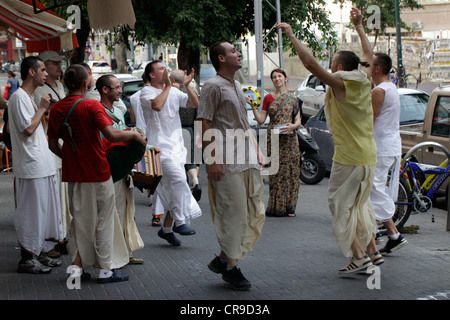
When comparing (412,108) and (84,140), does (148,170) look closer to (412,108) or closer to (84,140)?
(84,140)

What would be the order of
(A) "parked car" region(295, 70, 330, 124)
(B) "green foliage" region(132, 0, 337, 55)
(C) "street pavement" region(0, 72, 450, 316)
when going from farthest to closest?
(A) "parked car" region(295, 70, 330, 124)
(B) "green foliage" region(132, 0, 337, 55)
(C) "street pavement" region(0, 72, 450, 316)

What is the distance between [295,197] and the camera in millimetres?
9461

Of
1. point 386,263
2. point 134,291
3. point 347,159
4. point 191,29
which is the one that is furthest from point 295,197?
point 191,29

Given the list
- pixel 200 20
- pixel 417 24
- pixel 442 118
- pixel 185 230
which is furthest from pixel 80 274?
pixel 417 24

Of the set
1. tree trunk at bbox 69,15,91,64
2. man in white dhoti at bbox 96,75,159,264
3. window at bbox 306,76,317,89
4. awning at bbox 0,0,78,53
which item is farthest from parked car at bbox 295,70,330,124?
man in white dhoti at bbox 96,75,159,264

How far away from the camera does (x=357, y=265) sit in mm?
5980

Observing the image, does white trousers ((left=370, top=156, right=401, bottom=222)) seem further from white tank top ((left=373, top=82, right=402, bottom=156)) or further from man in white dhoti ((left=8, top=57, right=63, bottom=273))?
man in white dhoti ((left=8, top=57, right=63, bottom=273))

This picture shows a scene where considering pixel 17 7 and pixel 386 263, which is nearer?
pixel 386 263

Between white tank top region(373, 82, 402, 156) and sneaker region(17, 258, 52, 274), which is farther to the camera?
white tank top region(373, 82, 402, 156)

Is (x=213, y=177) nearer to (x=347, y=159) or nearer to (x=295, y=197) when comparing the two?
(x=347, y=159)

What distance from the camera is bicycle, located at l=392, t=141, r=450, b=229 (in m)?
7.85

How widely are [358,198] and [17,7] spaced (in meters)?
5.00

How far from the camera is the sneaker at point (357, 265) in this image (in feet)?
19.6

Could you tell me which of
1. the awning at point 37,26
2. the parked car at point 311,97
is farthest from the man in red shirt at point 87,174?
the parked car at point 311,97
